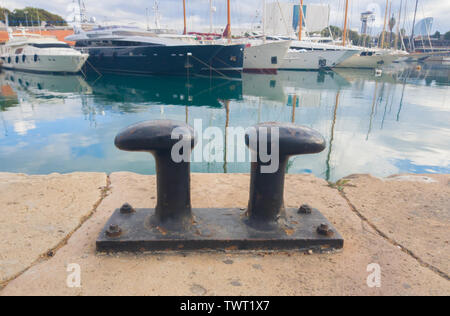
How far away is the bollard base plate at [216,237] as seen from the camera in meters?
1.81

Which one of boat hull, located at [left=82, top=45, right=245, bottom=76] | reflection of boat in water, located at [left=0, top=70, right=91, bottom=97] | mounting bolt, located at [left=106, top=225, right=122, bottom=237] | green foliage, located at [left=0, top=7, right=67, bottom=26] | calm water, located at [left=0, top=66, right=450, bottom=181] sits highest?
green foliage, located at [left=0, top=7, right=67, bottom=26]

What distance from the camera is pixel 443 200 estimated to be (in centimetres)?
262

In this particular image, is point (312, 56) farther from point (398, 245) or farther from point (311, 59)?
point (398, 245)

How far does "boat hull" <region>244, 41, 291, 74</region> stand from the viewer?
83.7ft

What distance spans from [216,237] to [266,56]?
26256mm

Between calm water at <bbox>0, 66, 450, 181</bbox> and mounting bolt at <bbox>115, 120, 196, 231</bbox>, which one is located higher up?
mounting bolt at <bbox>115, 120, 196, 231</bbox>

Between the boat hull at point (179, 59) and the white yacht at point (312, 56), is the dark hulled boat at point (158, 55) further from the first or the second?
the white yacht at point (312, 56)

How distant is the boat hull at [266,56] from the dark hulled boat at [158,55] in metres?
4.57

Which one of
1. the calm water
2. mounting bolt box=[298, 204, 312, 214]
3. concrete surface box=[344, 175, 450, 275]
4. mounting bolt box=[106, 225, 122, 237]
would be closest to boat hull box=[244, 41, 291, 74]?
the calm water

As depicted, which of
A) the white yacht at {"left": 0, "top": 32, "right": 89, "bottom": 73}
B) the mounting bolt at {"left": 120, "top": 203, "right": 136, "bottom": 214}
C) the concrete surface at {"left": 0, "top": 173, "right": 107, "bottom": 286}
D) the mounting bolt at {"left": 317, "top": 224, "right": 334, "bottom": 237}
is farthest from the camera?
the white yacht at {"left": 0, "top": 32, "right": 89, "bottom": 73}

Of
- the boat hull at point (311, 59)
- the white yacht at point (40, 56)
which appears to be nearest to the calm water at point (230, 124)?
the white yacht at point (40, 56)

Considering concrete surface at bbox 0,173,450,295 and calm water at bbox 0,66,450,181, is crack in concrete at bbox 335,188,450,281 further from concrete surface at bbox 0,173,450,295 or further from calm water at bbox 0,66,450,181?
calm water at bbox 0,66,450,181

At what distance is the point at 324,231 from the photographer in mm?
1911

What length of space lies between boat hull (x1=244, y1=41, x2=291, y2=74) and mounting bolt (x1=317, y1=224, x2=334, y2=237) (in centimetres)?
2535
